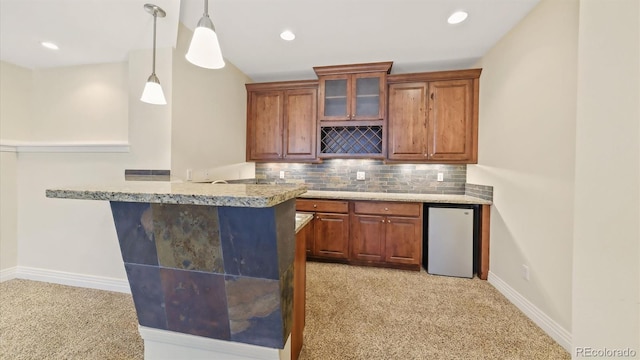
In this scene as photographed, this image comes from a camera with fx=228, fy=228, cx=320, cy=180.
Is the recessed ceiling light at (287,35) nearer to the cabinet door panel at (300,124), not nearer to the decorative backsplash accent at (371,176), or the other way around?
the cabinet door panel at (300,124)

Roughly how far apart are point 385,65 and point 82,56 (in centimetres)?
329

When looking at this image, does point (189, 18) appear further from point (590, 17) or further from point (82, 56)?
point (590, 17)

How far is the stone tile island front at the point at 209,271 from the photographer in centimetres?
91

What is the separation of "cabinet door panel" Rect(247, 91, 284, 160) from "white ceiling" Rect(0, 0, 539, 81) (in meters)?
0.71

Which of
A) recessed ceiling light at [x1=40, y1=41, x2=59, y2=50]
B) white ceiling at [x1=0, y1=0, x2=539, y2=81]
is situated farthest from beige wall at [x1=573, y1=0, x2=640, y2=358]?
recessed ceiling light at [x1=40, y1=41, x2=59, y2=50]

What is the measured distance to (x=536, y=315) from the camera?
6.02 feet

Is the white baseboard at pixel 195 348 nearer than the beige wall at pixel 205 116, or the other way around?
the white baseboard at pixel 195 348

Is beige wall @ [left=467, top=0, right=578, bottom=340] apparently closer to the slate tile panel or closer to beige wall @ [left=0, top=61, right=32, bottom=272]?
the slate tile panel

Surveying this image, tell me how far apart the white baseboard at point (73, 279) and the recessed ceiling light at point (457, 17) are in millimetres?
3978

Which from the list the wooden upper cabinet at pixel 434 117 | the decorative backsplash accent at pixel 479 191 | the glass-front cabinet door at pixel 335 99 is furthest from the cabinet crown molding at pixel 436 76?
the decorative backsplash accent at pixel 479 191

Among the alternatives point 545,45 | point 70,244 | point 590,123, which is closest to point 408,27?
point 545,45

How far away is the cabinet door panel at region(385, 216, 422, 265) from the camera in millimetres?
2771

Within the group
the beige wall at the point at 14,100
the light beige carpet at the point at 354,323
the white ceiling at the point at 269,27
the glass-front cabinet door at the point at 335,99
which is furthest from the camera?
the glass-front cabinet door at the point at 335,99

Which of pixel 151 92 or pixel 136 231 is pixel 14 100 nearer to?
pixel 151 92
